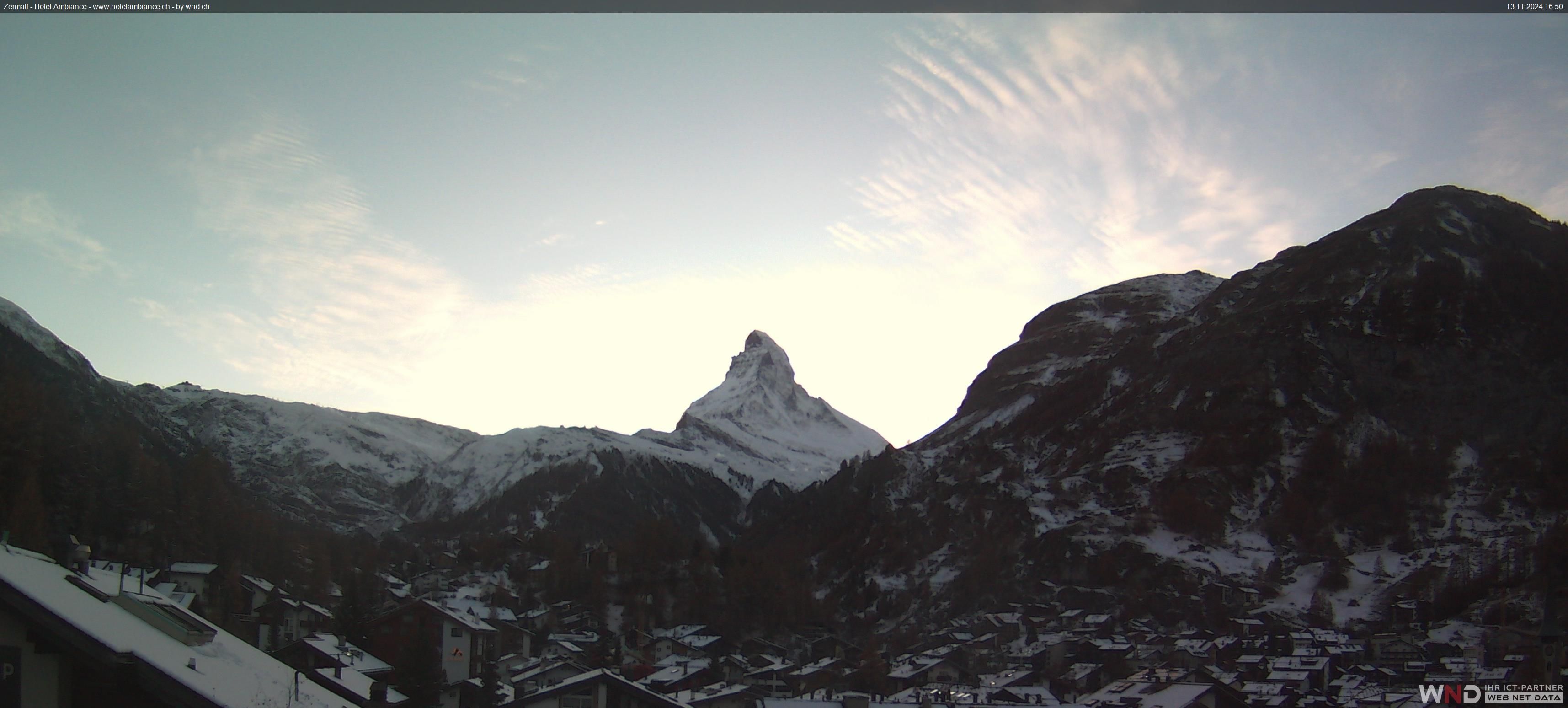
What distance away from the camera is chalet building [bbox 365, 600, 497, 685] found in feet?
189

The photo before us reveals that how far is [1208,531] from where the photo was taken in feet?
404

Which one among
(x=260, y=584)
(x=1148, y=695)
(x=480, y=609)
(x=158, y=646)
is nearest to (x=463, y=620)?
(x=260, y=584)

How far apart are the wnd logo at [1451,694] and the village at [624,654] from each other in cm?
166

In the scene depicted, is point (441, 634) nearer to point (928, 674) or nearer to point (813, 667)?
point (928, 674)

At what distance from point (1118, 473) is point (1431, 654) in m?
66.5

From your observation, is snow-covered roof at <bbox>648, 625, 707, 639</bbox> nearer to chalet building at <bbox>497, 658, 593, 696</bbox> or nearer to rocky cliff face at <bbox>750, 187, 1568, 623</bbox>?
rocky cliff face at <bbox>750, 187, 1568, 623</bbox>

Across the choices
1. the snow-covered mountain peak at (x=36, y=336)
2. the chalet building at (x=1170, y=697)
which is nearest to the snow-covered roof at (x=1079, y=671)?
the chalet building at (x=1170, y=697)

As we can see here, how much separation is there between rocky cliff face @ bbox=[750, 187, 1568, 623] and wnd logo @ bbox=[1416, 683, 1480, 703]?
60168 mm

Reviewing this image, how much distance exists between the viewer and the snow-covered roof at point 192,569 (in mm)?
64188

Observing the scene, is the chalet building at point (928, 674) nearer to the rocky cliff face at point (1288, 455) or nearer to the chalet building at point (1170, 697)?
the chalet building at point (1170, 697)

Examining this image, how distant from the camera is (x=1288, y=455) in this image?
446 ft

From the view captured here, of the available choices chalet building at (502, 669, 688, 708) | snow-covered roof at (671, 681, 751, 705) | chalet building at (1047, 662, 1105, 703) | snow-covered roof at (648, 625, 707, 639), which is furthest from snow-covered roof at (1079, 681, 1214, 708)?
snow-covered roof at (648, 625, 707, 639)

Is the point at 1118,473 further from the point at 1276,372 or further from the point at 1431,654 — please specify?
the point at 1431,654

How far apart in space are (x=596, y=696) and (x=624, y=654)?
199ft
